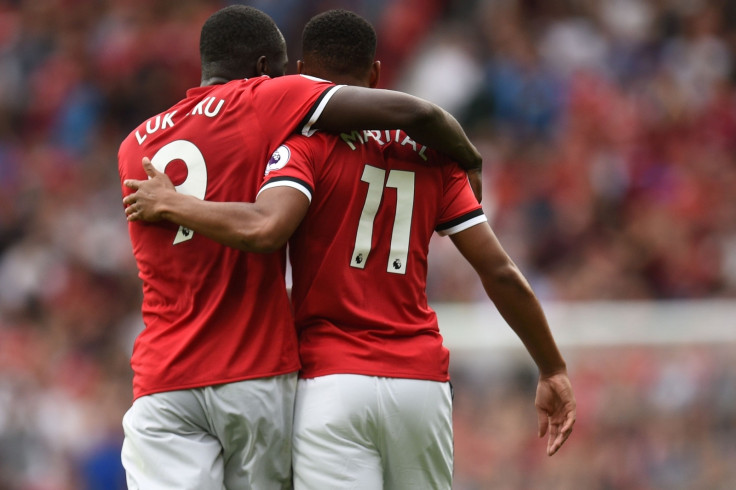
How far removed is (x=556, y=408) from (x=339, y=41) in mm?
1514

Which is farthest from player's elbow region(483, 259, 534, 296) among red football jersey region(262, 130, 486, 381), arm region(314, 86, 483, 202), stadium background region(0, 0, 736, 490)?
stadium background region(0, 0, 736, 490)

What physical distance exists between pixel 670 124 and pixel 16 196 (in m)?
5.80

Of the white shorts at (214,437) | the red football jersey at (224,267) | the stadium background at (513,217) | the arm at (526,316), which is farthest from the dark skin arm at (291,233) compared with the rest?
the stadium background at (513,217)

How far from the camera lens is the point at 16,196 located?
421 inches

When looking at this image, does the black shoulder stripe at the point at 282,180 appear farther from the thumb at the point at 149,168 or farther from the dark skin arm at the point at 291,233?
the thumb at the point at 149,168

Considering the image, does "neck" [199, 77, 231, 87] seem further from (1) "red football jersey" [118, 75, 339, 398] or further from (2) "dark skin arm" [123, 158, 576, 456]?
(2) "dark skin arm" [123, 158, 576, 456]

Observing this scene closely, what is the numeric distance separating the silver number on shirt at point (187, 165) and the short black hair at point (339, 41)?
0.55m

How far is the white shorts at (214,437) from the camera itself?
377 centimetres

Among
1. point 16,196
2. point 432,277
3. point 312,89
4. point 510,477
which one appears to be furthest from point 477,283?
point 312,89

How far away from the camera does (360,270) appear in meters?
3.89

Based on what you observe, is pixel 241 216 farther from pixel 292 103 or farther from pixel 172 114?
pixel 172 114

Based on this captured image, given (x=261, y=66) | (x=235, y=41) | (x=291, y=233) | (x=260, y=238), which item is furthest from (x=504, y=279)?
(x=235, y=41)

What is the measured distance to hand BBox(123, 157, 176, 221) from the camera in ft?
12.3

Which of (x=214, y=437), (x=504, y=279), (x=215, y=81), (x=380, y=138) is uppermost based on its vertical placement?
(x=215, y=81)
